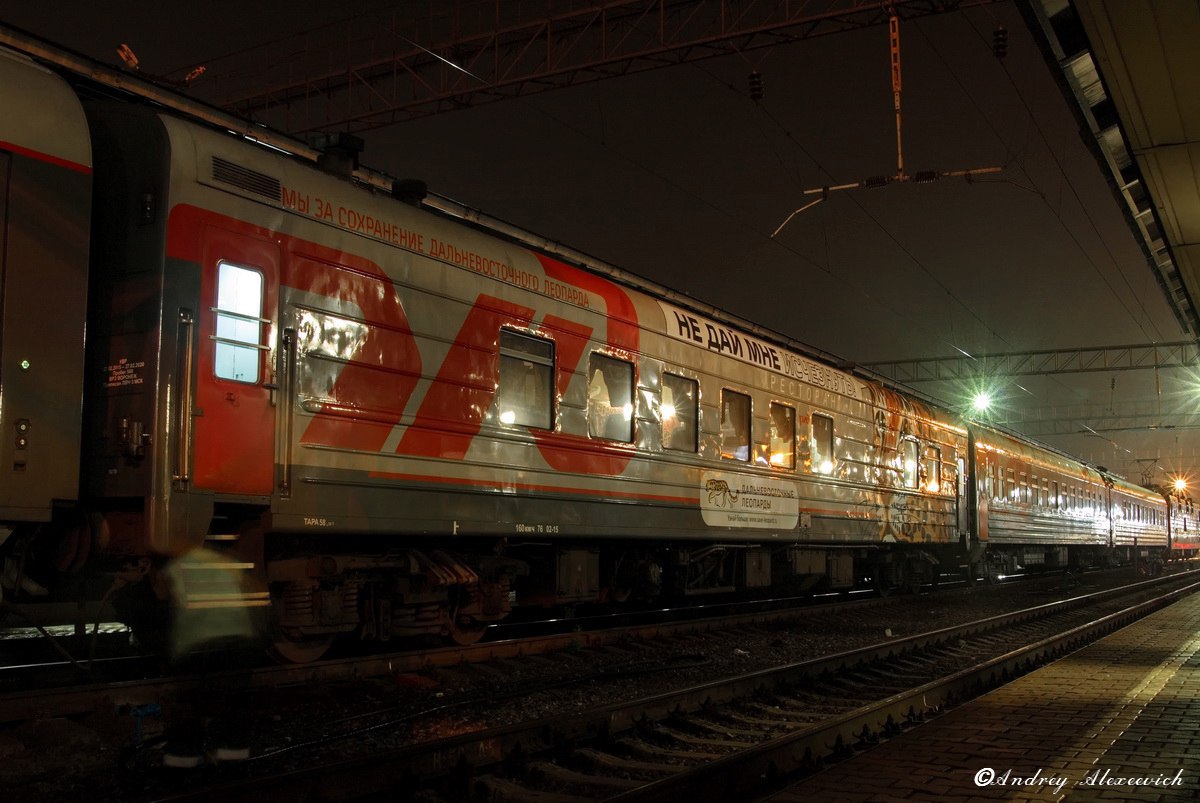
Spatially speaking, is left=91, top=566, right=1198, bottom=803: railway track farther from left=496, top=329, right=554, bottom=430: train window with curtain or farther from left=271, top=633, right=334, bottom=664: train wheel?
left=496, top=329, right=554, bottom=430: train window with curtain

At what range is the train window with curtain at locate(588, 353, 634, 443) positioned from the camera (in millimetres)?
10023

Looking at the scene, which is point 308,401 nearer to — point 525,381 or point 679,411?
point 525,381

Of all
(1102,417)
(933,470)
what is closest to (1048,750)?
(933,470)

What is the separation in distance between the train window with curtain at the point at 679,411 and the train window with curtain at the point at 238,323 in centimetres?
524

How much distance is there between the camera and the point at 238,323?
21.9 ft

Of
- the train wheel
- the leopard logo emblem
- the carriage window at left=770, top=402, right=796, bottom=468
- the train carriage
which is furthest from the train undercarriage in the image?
the carriage window at left=770, top=402, right=796, bottom=468

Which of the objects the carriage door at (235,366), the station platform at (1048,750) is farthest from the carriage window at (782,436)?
the carriage door at (235,366)

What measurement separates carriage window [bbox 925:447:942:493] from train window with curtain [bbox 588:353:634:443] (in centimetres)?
995

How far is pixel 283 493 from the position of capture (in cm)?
679

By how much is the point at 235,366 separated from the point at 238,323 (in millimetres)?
295

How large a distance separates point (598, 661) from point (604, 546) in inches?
71.0

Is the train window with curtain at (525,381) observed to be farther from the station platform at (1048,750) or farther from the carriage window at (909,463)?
the carriage window at (909,463)

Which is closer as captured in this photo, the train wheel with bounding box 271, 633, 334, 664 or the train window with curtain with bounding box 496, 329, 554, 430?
the train wheel with bounding box 271, 633, 334, 664

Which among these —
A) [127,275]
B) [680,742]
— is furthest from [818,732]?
[127,275]
